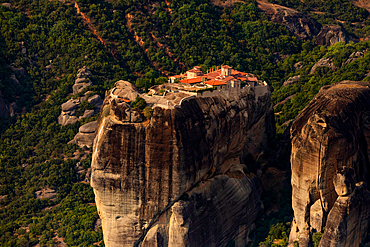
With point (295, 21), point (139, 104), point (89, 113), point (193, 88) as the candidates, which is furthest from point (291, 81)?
point (139, 104)

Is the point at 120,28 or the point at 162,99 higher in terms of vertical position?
the point at 120,28

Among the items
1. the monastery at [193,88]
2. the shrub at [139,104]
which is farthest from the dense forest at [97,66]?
the shrub at [139,104]

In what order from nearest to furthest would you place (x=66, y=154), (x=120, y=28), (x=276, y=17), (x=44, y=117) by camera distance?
→ (x=66, y=154) → (x=44, y=117) → (x=120, y=28) → (x=276, y=17)

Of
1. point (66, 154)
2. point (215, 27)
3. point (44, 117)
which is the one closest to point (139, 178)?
point (66, 154)

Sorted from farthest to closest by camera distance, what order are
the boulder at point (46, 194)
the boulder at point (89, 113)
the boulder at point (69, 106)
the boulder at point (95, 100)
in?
the boulder at point (95, 100) → the boulder at point (69, 106) → the boulder at point (89, 113) → the boulder at point (46, 194)

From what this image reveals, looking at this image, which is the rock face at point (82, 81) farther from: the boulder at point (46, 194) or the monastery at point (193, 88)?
the monastery at point (193, 88)

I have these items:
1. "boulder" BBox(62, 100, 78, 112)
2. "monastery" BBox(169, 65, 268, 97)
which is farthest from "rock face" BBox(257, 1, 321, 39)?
"boulder" BBox(62, 100, 78, 112)

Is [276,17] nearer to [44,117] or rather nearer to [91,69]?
[91,69]
